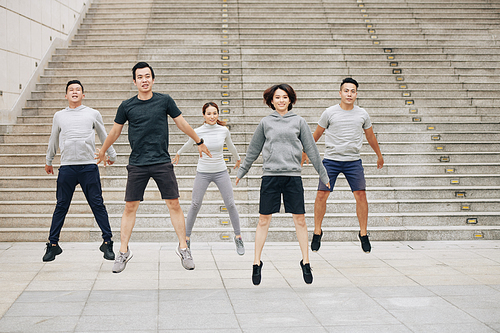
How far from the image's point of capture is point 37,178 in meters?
8.93

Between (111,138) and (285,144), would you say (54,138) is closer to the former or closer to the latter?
(111,138)

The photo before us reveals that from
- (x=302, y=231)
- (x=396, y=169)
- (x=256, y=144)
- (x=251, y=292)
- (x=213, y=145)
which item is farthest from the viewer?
(x=396, y=169)

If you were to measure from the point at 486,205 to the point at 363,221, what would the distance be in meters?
3.02

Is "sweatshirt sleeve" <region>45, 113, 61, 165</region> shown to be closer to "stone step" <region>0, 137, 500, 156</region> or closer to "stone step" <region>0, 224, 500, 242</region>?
"stone step" <region>0, 224, 500, 242</region>

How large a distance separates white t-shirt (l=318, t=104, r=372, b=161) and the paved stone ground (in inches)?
50.1

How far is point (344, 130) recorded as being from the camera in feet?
20.9

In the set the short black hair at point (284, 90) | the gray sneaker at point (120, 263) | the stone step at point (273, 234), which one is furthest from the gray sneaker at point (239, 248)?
the short black hair at point (284, 90)

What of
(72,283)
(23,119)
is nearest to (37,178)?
(23,119)

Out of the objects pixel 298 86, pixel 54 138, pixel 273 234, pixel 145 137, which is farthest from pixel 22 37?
pixel 145 137

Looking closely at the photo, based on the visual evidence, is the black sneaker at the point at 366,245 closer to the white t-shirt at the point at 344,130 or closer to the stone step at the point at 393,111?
the white t-shirt at the point at 344,130

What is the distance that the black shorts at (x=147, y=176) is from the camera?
5.71 metres

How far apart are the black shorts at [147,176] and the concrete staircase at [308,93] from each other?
7.18ft

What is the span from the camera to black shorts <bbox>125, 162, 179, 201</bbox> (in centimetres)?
571

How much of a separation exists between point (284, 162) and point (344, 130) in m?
1.40
